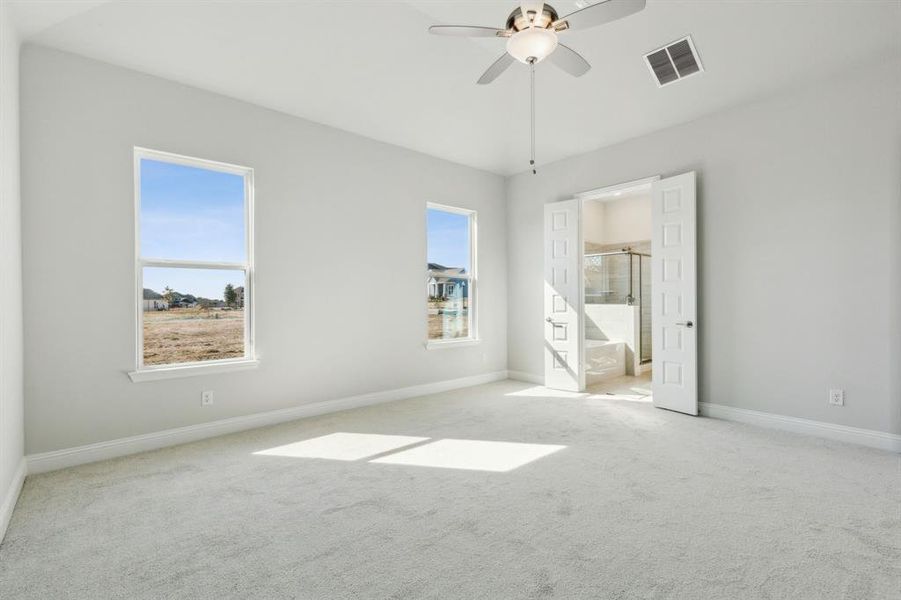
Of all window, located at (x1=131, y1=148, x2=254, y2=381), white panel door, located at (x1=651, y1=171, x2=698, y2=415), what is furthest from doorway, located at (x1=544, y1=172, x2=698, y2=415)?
window, located at (x1=131, y1=148, x2=254, y2=381)

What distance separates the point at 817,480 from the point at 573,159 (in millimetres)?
4035

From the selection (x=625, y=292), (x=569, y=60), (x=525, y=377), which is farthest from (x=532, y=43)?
(x=625, y=292)

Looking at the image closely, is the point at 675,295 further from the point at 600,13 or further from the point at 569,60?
the point at 600,13

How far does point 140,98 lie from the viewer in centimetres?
336

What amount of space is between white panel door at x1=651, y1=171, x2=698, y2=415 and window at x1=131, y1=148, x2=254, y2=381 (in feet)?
13.1

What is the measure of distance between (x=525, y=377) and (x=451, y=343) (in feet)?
4.09

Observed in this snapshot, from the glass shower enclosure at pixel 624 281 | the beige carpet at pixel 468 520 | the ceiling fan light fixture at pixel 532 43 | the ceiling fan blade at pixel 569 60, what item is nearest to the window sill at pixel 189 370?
the beige carpet at pixel 468 520

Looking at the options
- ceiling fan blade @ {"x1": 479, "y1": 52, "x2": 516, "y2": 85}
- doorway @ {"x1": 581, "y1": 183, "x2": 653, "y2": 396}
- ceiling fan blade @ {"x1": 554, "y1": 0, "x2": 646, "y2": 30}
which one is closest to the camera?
ceiling fan blade @ {"x1": 554, "y1": 0, "x2": 646, "y2": 30}

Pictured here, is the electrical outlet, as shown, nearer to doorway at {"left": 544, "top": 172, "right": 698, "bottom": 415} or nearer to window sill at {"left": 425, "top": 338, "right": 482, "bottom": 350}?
doorway at {"left": 544, "top": 172, "right": 698, "bottom": 415}

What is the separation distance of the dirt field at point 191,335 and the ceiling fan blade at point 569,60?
3.24 metres

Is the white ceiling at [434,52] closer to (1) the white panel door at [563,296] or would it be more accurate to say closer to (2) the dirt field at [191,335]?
(1) the white panel door at [563,296]

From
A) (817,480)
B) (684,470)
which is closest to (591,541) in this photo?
(684,470)

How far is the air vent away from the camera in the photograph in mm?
3473

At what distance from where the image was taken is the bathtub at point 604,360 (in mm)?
6278
